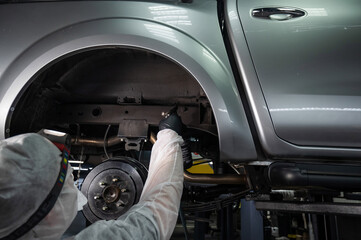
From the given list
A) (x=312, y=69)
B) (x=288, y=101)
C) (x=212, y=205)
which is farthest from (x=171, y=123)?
(x=212, y=205)

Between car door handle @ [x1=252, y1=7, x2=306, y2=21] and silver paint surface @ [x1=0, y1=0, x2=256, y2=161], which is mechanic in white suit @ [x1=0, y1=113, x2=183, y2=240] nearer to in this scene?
silver paint surface @ [x1=0, y1=0, x2=256, y2=161]

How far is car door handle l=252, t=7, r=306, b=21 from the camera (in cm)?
97

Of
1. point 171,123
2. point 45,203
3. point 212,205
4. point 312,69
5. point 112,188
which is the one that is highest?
point 312,69

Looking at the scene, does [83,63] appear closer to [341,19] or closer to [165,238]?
[165,238]

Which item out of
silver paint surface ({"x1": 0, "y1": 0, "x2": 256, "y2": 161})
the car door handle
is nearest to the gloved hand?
silver paint surface ({"x1": 0, "y1": 0, "x2": 256, "y2": 161})

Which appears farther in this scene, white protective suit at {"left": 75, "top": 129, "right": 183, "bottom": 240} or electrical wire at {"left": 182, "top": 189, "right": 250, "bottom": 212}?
electrical wire at {"left": 182, "top": 189, "right": 250, "bottom": 212}

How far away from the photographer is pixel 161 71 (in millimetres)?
1313

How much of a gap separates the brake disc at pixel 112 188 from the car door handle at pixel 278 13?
2.72 ft

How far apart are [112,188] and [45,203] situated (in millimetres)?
554

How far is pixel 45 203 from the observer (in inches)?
22.8

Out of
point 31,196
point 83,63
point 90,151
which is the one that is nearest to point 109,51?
point 83,63

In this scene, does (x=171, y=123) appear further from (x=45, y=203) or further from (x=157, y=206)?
(x=45, y=203)

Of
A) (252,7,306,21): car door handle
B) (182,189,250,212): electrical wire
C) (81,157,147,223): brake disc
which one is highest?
(252,7,306,21): car door handle

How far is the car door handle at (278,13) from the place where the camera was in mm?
969
